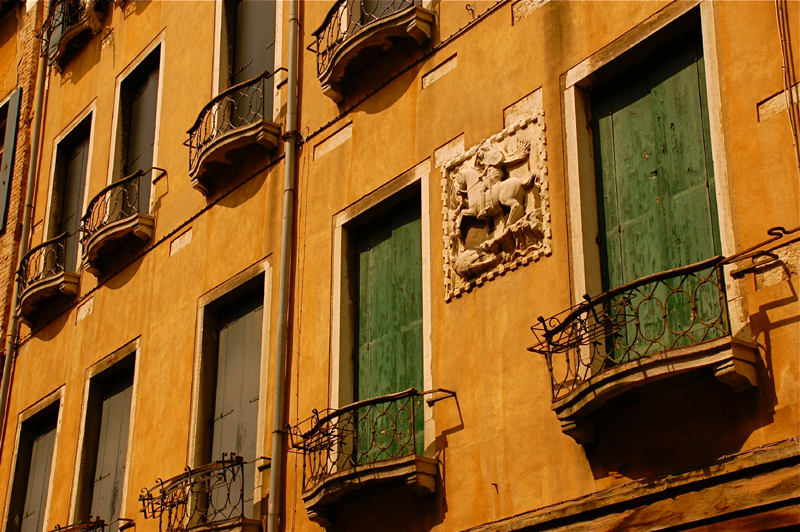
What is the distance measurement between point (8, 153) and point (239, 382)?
9322 millimetres

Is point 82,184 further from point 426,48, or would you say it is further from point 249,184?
point 426,48

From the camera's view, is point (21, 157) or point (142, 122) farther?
point (21, 157)

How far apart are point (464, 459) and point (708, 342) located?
8.84 ft

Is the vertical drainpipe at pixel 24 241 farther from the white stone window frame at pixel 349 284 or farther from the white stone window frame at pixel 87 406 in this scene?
the white stone window frame at pixel 349 284

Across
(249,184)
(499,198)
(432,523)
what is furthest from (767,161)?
(249,184)

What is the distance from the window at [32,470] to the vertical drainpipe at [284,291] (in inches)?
221

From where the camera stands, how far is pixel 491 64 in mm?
10859

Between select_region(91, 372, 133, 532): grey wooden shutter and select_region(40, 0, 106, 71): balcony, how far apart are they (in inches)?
259

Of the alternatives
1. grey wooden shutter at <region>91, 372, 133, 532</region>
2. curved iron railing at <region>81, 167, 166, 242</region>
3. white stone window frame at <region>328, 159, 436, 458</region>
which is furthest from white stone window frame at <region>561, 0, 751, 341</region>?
curved iron railing at <region>81, 167, 166, 242</region>

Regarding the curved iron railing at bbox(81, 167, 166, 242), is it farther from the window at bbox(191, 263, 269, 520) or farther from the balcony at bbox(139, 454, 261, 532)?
the balcony at bbox(139, 454, 261, 532)

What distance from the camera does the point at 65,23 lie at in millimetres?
19562

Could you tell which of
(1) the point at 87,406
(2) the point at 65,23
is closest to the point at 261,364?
(1) the point at 87,406

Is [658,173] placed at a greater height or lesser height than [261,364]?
greater

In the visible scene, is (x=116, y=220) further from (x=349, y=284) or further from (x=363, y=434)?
(x=363, y=434)
